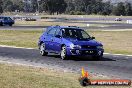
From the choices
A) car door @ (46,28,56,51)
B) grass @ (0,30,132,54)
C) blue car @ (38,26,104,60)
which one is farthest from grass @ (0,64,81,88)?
grass @ (0,30,132,54)

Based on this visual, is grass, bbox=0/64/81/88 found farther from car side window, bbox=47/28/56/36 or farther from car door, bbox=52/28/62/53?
car side window, bbox=47/28/56/36

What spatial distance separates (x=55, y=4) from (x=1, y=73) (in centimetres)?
17676

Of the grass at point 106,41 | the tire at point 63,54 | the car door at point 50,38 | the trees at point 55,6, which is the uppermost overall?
the car door at point 50,38

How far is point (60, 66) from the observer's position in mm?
17172

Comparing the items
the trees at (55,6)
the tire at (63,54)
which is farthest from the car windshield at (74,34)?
the trees at (55,6)

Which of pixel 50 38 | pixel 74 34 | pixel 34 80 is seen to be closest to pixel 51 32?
pixel 50 38

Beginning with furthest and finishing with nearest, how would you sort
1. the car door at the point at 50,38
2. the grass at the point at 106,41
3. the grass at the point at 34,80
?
the grass at the point at 106,41, the car door at the point at 50,38, the grass at the point at 34,80

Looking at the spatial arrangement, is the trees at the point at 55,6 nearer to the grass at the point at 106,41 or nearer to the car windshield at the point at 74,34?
the grass at the point at 106,41

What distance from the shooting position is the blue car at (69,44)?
19844 millimetres

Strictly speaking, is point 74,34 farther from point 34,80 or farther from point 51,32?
point 34,80

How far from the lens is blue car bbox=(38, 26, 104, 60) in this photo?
1984 cm

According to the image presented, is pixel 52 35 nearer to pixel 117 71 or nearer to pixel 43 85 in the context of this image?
pixel 117 71

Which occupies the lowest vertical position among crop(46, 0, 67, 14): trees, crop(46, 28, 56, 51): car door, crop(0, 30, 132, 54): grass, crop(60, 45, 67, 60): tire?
crop(46, 0, 67, 14): trees

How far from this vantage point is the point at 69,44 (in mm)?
19984
